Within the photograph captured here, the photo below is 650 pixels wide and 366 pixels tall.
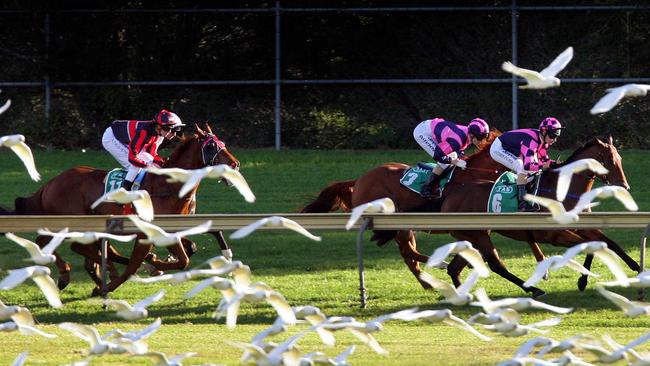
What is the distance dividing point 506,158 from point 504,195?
420 millimetres

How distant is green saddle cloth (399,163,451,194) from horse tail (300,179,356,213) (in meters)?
0.67

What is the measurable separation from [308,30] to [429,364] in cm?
1553

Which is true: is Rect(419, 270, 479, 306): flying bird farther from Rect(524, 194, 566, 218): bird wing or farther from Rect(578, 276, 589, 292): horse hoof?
Rect(578, 276, 589, 292): horse hoof

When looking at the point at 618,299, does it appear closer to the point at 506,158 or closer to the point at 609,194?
the point at 609,194

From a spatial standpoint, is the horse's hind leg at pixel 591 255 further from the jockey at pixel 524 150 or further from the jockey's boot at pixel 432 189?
the jockey's boot at pixel 432 189

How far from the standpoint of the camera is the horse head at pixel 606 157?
1179 centimetres

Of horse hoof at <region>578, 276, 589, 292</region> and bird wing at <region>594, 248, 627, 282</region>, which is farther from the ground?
bird wing at <region>594, 248, 627, 282</region>

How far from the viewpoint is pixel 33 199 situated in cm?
1272

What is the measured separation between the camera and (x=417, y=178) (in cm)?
1287

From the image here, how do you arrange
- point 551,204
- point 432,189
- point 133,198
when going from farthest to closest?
point 432,189 < point 133,198 < point 551,204

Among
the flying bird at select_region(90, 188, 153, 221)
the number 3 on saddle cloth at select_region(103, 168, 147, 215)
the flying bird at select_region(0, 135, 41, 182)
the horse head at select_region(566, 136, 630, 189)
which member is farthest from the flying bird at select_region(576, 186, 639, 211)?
the number 3 on saddle cloth at select_region(103, 168, 147, 215)

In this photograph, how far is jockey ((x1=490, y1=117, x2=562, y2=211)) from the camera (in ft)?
39.3

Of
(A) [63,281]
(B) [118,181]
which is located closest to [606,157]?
(B) [118,181]

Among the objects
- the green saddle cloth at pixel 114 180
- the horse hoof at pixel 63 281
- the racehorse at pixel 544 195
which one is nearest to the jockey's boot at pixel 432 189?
the racehorse at pixel 544 195
